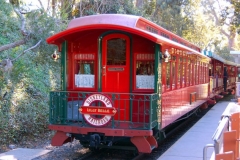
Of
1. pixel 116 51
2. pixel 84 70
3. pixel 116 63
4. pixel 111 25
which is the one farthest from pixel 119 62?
pixel 111 25

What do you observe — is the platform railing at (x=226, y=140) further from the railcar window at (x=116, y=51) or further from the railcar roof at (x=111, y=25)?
the railcar window at (x=116, y=51)

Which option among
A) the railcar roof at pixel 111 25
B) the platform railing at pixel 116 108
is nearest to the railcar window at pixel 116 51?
the railcar roof at pixel 111 25

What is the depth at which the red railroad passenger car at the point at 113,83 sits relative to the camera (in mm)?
7219

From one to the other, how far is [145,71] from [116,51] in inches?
32.8

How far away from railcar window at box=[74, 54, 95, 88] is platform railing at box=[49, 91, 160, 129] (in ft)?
1.13

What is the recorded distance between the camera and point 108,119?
721 centimetres

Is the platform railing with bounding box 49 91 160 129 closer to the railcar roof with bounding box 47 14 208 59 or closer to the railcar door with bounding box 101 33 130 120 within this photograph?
the railcar door with bounding box 101 33 130 120

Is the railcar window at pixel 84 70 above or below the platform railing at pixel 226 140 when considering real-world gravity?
above

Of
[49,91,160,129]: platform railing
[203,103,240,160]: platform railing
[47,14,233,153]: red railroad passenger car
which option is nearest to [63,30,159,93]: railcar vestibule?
[47,14,233,153]: red railroad passenger car

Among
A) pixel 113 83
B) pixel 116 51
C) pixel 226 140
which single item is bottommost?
pixel 226 140

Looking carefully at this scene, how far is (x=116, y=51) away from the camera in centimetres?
809

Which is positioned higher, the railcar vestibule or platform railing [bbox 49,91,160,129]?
the railcar vestibule

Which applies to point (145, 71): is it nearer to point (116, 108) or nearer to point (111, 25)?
point (116, 108)

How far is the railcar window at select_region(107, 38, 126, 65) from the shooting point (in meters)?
8.04
